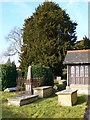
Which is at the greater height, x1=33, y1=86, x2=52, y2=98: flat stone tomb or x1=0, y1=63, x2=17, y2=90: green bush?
x1=0, y1=63, x2=17, y2=90: green bush

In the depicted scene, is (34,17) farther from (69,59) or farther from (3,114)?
(3,114)

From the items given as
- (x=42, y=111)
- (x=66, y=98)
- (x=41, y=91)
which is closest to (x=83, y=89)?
(x=41, y=91)

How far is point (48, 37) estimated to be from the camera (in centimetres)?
2352

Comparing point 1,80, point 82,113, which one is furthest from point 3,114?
point 1,80

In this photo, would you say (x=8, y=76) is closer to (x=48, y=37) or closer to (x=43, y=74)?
(x=43, y=74)

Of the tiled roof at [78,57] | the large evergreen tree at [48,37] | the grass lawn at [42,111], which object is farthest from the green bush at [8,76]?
the large evergreen tree at [48,37]

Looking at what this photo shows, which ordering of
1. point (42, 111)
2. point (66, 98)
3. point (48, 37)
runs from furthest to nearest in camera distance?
1. point (48, 37)
2. point (66, 98)
3. point (42, 111)

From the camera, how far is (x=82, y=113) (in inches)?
307

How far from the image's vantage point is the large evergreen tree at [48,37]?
22438 millimetres

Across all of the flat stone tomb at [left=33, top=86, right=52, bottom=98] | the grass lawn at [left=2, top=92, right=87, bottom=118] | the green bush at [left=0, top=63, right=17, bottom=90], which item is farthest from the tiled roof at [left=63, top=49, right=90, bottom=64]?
the grass lawn at [left=2, top=92, right=87, bottom=118]

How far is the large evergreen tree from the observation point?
73.6 feet

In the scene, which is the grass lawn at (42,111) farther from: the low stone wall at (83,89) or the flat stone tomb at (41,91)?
the low stone wall at (83,89)

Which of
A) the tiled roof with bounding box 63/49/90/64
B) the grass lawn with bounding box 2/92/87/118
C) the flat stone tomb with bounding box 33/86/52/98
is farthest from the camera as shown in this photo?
the tiled roof with bounding box 63/49/90/64

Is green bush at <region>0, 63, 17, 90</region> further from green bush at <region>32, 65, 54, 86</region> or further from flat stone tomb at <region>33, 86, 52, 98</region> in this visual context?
flat stone tomb at <region>33, 86, 52, 98</region>
